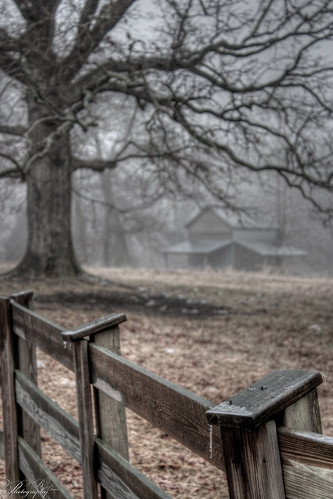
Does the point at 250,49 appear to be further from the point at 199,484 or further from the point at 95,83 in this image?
the point at 199,484

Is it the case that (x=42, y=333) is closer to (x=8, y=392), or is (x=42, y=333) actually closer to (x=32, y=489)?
(x=8, y=392)

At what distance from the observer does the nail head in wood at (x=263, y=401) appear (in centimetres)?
123

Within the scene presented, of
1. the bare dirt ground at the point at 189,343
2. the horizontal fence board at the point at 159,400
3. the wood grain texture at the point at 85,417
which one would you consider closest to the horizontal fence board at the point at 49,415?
the wood grain texture at the point at 85,417

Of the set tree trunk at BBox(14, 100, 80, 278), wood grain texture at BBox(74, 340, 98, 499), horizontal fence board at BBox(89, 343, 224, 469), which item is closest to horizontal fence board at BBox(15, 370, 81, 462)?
wood grain texture at BBox(74, 340, 98, 499)

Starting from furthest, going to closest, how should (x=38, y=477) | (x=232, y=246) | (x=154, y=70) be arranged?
(x=232, y=246)
(x=154, y=70)
(x=38, y=477)

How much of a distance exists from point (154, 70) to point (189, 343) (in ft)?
21.8

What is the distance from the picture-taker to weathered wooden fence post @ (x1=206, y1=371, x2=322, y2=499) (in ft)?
4.09

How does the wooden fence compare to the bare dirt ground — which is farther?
the bare dirt ground

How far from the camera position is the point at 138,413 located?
2025 millimetres

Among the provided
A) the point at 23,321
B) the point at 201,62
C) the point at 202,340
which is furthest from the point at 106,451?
the point at 201,62

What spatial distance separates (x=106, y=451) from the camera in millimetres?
2316

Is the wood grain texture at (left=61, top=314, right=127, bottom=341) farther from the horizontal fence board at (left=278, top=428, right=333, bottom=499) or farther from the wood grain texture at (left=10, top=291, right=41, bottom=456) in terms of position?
the wood grain texture at (left=10, top=291, right=41, bottom=456)

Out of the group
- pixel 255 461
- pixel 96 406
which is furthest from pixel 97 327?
pixel 255 461

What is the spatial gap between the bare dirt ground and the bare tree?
2.64m
